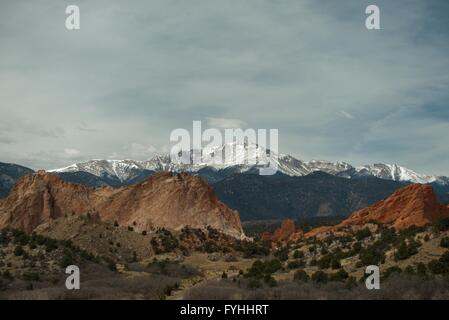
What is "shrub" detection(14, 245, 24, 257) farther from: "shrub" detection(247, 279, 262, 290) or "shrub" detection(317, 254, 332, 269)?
"shrub" detection(317, 254, 332, 269)

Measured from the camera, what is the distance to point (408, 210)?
7338 cm

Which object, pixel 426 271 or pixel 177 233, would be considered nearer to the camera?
pixel 426 271

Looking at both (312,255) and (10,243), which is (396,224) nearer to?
(312,255)

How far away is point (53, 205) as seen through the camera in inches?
3349

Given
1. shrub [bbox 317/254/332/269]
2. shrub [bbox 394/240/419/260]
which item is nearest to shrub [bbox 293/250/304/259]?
shrub [bbox 317/254/332/269]

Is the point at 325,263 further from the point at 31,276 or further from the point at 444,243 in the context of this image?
the point at 31,276

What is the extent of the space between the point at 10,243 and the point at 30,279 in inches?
438

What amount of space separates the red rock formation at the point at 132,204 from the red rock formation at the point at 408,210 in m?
19.7

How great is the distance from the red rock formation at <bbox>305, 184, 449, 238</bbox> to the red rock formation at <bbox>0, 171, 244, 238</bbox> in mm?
19724

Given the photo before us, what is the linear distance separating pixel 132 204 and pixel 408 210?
4401 centimetres

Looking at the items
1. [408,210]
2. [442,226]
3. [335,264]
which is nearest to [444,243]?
[442,226]

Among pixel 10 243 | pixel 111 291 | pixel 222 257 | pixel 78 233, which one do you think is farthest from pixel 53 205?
pixel 111 291

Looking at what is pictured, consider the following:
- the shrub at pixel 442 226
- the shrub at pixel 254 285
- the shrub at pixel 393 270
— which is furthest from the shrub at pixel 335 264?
the shrub at pixel 254 285

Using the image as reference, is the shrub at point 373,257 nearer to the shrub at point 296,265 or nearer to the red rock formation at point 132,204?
the shrub at point 296,265
